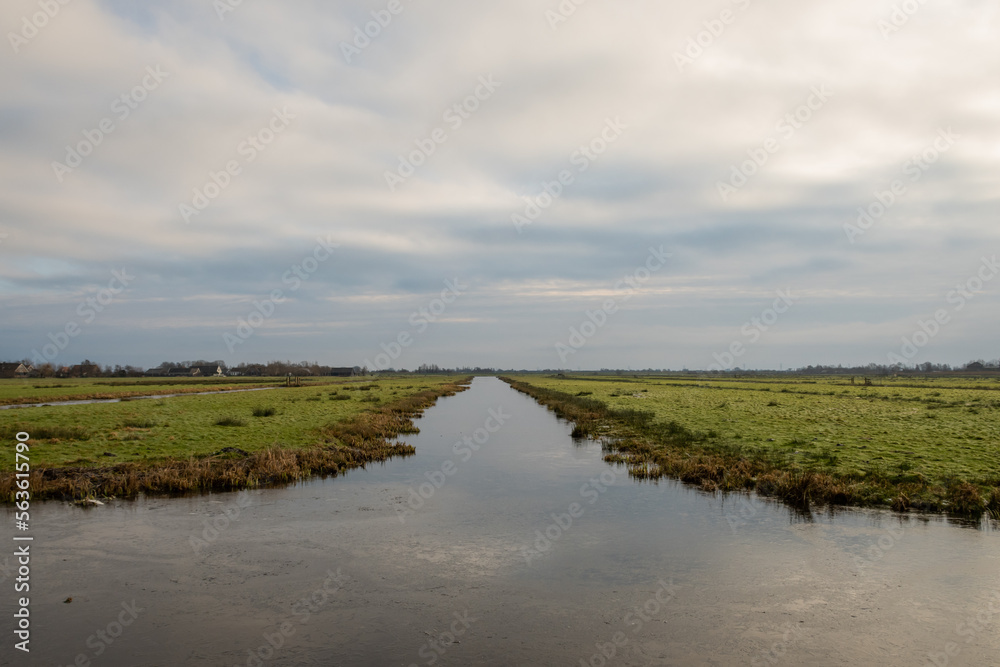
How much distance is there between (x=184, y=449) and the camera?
2734 cm

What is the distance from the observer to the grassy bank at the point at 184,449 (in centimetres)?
2142

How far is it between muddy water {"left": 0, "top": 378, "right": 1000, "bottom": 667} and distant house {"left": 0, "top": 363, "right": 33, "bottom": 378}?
666 feet

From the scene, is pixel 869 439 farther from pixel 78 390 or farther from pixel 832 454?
pixel 78 390

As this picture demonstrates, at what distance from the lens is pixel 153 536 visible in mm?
15664

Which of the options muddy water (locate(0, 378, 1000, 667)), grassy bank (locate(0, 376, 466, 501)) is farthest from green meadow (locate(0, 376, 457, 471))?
muddy water (locate(0, 378, 1000, 667))

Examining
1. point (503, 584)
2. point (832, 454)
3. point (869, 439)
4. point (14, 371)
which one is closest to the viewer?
point (503, 584)

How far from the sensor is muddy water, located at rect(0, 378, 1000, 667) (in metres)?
9.62

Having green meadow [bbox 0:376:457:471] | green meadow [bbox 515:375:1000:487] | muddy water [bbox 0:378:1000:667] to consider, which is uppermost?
green meadow [bbox 515:375:1000:487]

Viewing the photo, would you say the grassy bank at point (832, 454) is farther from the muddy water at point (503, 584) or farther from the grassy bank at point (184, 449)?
the grassy bank at point (184, 449)

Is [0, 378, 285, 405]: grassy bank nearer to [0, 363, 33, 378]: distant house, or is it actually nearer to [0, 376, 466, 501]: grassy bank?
[0, 376, 466, 501]: grassy bank

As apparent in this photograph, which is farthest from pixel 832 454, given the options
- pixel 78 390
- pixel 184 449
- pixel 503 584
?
pixel 78 390

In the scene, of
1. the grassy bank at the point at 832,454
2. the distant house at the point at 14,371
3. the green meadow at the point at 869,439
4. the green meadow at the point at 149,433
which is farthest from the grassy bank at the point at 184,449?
the distant house at the point at 14,371

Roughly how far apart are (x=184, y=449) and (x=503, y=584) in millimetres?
21602

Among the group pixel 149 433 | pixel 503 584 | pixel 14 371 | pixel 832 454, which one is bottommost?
pixel 14 371
